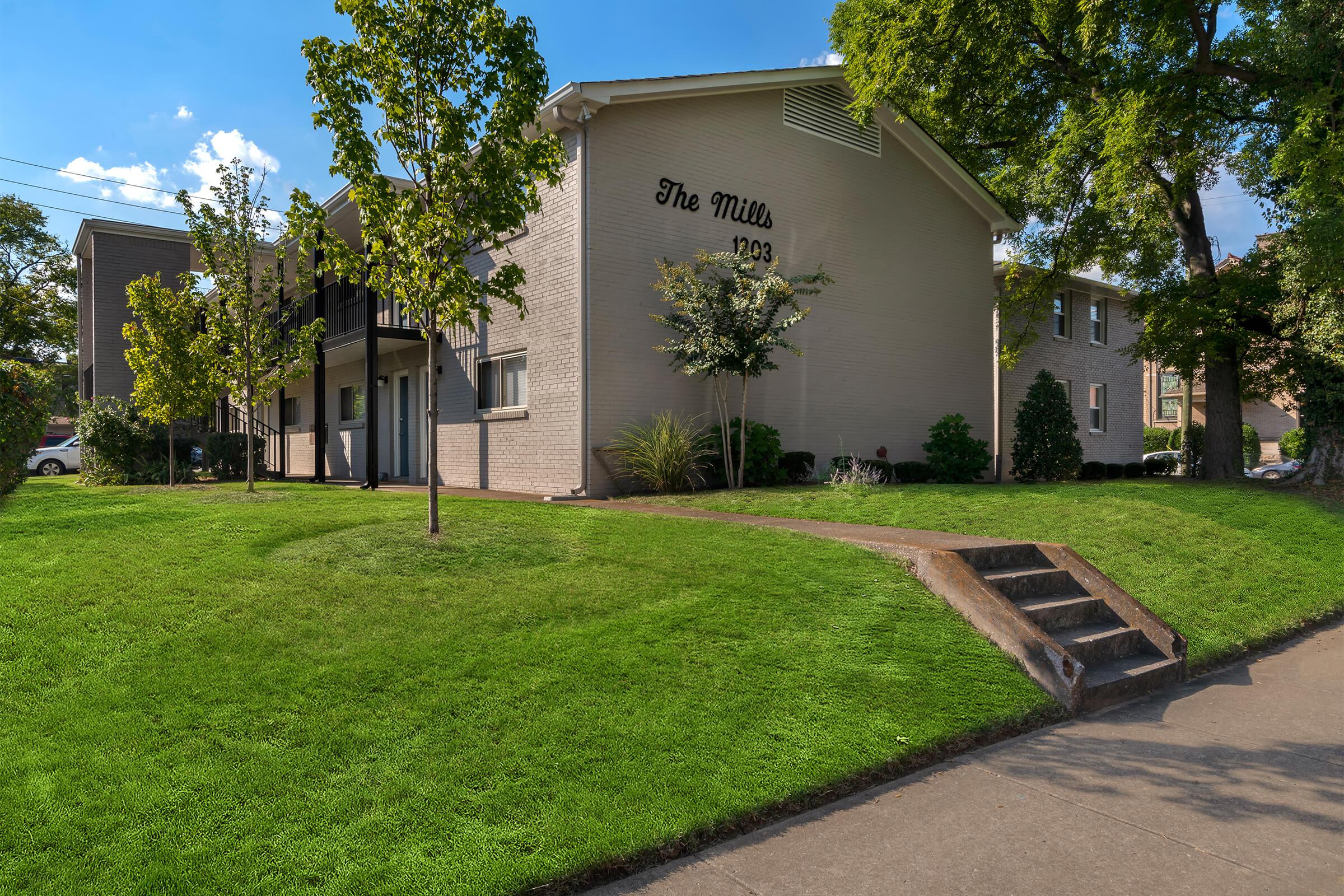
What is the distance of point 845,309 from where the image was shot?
1586 centimetres

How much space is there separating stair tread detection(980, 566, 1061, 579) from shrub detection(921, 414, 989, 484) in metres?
8.98

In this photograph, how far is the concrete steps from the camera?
520 centimetres

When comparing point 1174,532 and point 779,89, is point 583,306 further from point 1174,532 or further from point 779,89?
point 1174,532

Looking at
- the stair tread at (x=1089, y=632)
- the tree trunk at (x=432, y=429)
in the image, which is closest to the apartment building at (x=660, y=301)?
the tree trunk at (x=432, y=429)

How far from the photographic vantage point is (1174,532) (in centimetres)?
947

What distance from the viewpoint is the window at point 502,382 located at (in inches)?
540

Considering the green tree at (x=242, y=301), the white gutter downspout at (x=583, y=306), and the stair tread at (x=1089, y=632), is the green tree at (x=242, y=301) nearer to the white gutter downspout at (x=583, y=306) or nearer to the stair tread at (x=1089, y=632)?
the white gutter downspout at (x=583, y=306)

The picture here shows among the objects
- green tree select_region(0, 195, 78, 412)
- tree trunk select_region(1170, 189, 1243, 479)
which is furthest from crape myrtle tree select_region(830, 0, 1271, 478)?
green tree select_region(0, 195, 78, 412)

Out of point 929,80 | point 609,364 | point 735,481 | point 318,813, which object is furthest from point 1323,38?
point 318,813

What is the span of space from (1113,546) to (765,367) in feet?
19.2

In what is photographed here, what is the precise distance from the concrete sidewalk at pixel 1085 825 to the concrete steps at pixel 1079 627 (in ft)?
1.18

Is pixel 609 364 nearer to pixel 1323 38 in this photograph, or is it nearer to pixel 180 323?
pixel 180 323

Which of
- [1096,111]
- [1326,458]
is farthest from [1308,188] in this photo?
[1326,458]

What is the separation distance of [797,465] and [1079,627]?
26.2 ft
